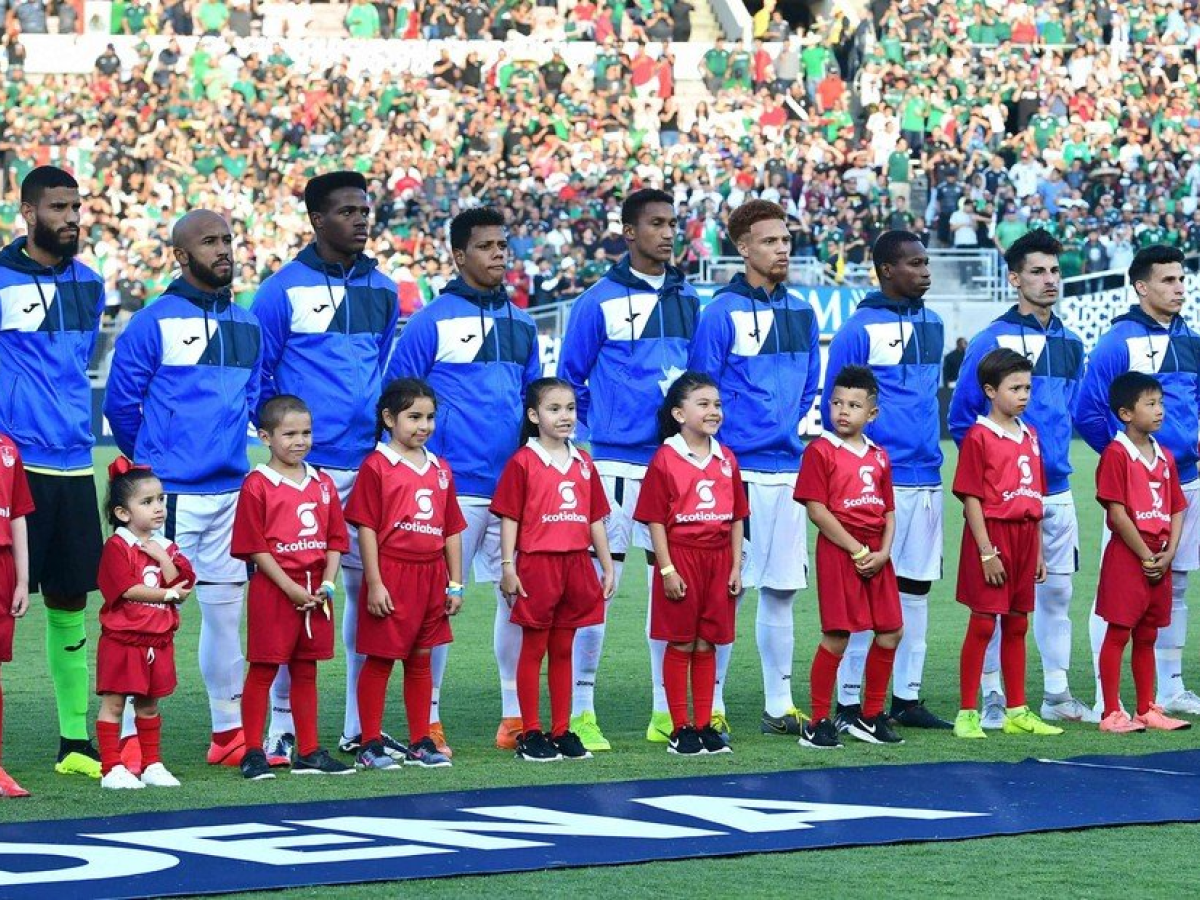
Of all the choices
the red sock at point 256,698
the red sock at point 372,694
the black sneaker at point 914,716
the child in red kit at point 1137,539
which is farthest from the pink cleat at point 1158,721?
the red sock at point 256,698

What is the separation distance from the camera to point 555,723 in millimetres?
8492

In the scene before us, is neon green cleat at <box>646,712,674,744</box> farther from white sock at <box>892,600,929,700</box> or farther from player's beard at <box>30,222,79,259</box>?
player's beard at <box>30,222,79,259</box>

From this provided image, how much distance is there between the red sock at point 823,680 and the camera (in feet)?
28.8

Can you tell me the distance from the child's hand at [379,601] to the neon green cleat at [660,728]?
1.34 metres

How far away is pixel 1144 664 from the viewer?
9359mm

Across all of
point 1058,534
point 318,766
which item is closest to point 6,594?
point 318,766

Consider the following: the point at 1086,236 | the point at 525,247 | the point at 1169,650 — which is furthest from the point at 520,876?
the point at 1086,236

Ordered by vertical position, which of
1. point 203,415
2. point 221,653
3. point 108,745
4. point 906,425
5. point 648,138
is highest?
point 648,138

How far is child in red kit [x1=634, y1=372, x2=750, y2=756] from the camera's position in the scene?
8.68 meters

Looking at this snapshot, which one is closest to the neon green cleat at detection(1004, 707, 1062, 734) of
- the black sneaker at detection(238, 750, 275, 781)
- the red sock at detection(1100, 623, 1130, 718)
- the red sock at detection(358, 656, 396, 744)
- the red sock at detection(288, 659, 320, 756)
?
the red sock at detection(1100, 623, 1130, 718)

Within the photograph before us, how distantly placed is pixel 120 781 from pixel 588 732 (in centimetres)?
196

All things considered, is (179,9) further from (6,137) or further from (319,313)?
(319,313)

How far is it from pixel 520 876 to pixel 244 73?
2636 centimetres

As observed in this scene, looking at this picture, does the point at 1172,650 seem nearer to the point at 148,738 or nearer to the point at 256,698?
the point at 256,698
